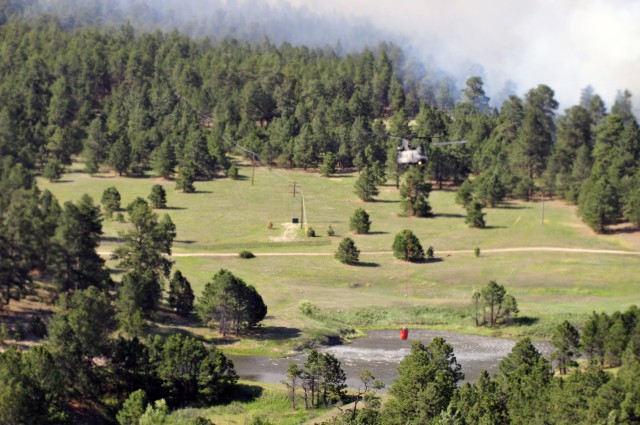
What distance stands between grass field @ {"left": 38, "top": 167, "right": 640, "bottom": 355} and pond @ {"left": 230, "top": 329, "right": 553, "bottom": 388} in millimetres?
3029

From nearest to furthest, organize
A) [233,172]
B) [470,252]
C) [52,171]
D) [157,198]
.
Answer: [470,252], [157,198], [52,171], [233,172]

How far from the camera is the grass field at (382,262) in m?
113

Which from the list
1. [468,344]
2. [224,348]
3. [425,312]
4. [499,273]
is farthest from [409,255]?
[224,348]

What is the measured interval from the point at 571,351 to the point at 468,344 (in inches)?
596

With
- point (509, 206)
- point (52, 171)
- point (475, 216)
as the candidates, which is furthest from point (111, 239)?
point (509, 206)

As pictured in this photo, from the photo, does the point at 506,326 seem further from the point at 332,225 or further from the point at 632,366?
the point at 332,225

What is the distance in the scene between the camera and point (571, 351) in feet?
300

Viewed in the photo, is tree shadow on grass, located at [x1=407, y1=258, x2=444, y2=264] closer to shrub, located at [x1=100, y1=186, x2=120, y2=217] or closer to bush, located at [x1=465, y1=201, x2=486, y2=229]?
bush, located at [x1=465, y1=201, x2=486, y2=229]

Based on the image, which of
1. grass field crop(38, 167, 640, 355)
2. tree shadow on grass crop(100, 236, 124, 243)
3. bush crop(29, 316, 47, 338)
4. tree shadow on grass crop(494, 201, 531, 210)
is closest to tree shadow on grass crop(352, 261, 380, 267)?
grass field crop(38, 167, 640, 355)

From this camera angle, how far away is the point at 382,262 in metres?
137

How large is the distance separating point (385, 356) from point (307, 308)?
56.1 ft

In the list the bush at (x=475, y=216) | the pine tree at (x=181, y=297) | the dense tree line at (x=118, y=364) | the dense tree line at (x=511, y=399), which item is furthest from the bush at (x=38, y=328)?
the bush at (x=475, y=216)

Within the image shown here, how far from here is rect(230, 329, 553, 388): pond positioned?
297ft

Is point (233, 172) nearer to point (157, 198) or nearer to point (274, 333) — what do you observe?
point (157, 198)
